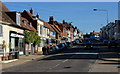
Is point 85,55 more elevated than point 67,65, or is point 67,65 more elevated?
point 67,65

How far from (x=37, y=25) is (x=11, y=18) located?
51.0ft

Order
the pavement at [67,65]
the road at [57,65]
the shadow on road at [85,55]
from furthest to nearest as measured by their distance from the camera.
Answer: the shadow on road at [85,55] → the road at [57,65] → the pavement at [67,65]

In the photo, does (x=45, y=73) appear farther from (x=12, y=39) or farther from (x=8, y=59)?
(x=12, y=39)

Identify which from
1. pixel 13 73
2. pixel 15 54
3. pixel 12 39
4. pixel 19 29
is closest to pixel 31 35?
pixel 19 29

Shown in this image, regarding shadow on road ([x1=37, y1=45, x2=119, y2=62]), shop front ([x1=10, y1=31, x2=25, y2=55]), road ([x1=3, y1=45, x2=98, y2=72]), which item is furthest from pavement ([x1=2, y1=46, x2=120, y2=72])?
shop front ([x1=10, y1=31, x2=25, y2=55])

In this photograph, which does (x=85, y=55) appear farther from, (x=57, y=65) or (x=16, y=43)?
(x=57, y=65)

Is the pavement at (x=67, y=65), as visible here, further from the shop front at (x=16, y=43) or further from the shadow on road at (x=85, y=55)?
the shop front at (x=16, y=43)

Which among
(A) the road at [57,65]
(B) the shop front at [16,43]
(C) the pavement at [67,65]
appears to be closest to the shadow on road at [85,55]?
(A) the road at [57,65]

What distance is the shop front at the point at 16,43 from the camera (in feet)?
117

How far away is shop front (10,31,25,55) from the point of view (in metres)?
35.7

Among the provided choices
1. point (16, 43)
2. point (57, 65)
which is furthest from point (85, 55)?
point (57, 65)

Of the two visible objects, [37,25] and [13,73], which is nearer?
[13,73]

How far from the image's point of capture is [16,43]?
3838 centimetres

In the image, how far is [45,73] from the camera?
58.1 feet
